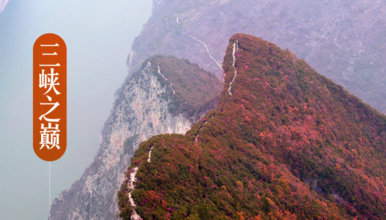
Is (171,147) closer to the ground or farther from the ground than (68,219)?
farther from the ground

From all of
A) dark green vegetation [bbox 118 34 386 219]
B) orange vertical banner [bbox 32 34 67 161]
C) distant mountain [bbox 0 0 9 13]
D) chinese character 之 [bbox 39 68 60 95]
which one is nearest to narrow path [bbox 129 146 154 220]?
dark green vegetation [bbox 118 34 386 219]

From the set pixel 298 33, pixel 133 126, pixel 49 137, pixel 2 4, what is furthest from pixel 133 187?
pixel 2 4

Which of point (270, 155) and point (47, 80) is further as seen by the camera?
point (47, 80)

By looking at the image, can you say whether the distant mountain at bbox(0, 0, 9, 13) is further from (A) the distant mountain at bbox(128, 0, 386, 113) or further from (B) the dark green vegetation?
(B) the dark green vegetation

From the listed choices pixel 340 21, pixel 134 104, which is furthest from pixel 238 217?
pixel 340 21

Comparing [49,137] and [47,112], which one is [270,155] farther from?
[47,112]

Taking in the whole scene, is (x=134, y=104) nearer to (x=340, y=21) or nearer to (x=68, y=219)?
(x=68, y=219)

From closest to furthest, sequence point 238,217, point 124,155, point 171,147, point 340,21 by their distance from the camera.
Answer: point 238,217
point 171,147
point 124,155
point 340,21
